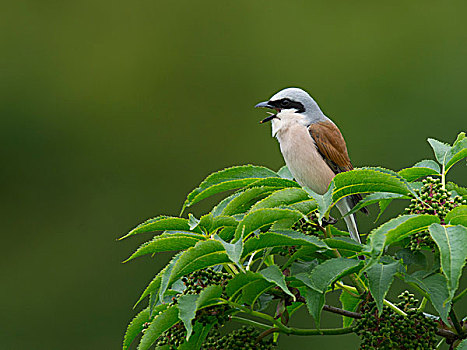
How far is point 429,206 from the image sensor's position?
50.5 inches

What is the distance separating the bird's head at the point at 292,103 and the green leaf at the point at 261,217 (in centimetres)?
130

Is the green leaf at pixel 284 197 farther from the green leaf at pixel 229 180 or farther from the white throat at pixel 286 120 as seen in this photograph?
the white throat at pixel 286 120

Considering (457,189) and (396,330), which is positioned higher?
(457,189)

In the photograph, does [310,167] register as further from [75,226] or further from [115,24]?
[115,24]

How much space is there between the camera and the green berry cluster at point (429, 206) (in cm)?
127

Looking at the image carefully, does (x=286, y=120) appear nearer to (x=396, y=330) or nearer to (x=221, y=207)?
(x=221, y=207)

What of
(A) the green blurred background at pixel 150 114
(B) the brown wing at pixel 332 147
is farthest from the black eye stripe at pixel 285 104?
(A) the green blurred background at pixel 150 114

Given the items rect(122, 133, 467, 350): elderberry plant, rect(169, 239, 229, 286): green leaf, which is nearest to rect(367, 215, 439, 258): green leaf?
rect(122, 133, 467, 350): elderberry plant

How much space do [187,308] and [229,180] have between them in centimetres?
33

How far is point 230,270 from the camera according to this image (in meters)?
1.34

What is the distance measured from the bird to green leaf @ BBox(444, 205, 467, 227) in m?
1.32

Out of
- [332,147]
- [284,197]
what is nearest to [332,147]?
[332,147]

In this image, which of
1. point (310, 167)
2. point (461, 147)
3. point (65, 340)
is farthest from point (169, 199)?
point (461, 147)

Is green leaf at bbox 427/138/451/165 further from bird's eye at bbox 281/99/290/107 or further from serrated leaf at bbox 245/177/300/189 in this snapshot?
bird's eye at bbox 281/99/290/107
